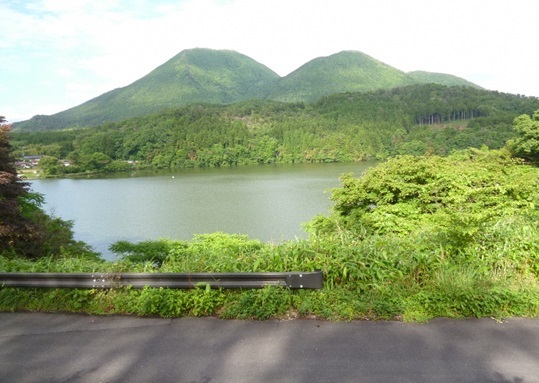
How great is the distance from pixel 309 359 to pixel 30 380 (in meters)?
1.89

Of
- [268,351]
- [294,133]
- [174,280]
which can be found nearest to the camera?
[268,351]

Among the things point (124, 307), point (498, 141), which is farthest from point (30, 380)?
point (498, 141)

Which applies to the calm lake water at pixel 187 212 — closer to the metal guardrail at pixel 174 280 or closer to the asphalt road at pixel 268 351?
the metal guardrail at pixel 174 280

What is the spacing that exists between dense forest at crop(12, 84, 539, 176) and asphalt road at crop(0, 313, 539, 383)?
92459 mm

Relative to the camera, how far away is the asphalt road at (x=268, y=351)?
103 inches

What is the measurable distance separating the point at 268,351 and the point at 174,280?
1245mm

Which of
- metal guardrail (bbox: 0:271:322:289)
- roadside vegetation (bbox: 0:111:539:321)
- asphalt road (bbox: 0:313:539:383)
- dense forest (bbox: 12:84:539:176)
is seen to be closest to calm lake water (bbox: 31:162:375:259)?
roadside vegetation (bbox: 0:111:539:321)

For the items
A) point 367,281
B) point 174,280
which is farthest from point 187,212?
point 367,281

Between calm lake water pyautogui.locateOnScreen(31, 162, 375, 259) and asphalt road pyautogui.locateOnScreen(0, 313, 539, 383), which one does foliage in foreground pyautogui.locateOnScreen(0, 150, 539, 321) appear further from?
calm lake water pyautogui.locateOnScreen(31, 162, 375, 259)

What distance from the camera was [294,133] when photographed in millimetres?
124125

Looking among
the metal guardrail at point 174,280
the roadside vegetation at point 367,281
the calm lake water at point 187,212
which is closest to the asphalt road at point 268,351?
the roadside vegetation at point 367,281

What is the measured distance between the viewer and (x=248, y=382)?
101 inches

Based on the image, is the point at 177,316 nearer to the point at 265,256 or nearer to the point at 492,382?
the point at 265,256

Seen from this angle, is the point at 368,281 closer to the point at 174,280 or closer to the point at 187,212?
the point at 174,280
